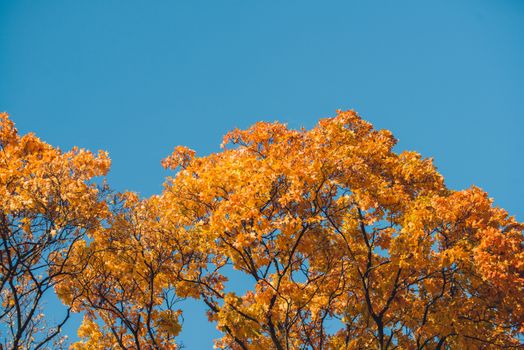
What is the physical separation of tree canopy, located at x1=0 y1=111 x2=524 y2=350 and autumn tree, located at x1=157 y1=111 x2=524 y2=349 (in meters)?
0.06

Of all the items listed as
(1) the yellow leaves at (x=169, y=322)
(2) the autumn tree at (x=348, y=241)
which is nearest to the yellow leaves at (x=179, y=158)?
(2) the autumn tree at (x=348, y=241)

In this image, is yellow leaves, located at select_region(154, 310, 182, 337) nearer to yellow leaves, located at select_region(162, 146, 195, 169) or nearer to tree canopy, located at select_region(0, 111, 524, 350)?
tree canopy, located at select_region(0, 111, 524, 350)

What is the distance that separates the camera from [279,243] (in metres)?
14.5

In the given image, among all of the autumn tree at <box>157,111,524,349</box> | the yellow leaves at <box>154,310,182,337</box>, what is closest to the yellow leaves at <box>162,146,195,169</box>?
the autumn tree at <box>157,111,524,349</box>

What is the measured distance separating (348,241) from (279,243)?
141 inches

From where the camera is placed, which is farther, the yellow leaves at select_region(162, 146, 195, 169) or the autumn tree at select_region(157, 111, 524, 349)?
the yellow leaves at select_region(162, 146, 195, 169)

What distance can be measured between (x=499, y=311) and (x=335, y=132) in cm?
753

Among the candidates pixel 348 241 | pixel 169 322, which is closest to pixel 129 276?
pixel 169 322

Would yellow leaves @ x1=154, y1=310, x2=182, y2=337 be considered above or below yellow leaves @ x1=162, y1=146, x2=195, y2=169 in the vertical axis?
below

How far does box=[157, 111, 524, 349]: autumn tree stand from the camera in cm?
1389

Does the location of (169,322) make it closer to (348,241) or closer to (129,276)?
(129,276)

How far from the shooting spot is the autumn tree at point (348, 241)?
547 inches

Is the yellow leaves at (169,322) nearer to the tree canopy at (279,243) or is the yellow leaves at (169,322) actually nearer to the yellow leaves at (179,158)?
the tree canopy at (279,243)

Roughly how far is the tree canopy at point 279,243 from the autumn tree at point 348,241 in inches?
2.3
